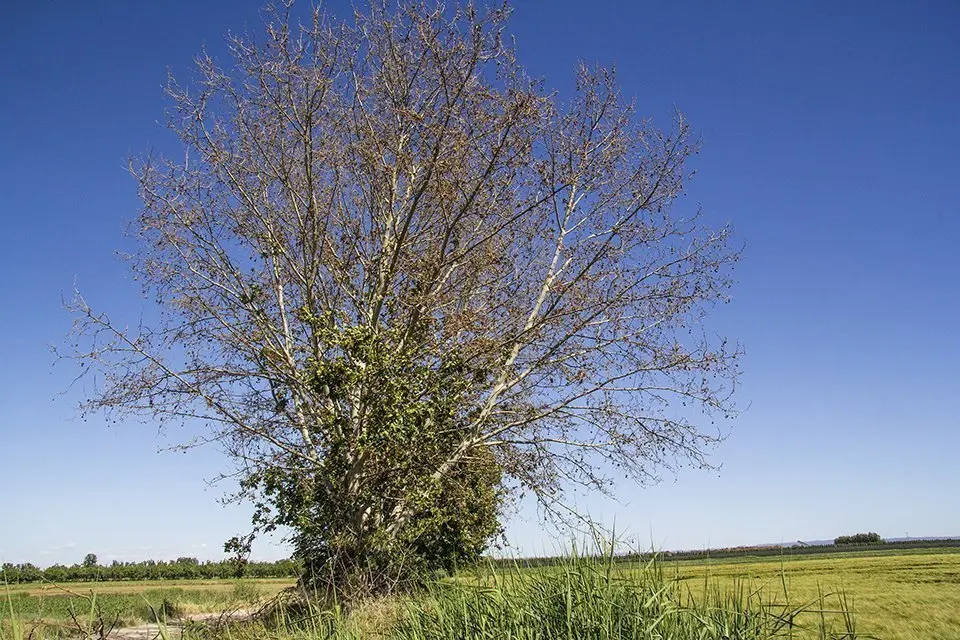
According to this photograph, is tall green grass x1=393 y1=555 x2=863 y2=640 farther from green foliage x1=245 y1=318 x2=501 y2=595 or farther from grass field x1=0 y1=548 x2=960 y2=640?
green foliage x1=245 y1=318 x2=501 y2=595

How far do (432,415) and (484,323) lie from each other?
2382mm

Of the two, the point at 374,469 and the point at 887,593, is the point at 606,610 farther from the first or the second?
the point at 374,469

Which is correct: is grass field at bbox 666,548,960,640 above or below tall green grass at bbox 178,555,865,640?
below

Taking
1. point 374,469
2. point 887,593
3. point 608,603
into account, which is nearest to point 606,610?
point 608,603

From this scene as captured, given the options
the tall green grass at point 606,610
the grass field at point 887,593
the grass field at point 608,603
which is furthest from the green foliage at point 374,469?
the tall green grass at point 606,610

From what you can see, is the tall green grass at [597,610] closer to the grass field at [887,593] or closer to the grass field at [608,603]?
the grass field at [608,603]

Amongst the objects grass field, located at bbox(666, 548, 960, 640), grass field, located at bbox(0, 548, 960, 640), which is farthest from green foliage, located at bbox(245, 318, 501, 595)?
grass field, located at bbox(666, 548, 960, 640)

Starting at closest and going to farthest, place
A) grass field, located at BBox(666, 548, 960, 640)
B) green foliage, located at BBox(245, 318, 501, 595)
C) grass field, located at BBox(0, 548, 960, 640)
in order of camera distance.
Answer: grass field, located at BBox(0, 548, 960, 640)
grass field, located at BBox(666, 548, 960, 640)
green foliage, located at BBox(245, 318, 501, 595)

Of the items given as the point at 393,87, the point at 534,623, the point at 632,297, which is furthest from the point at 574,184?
the point at 534,623

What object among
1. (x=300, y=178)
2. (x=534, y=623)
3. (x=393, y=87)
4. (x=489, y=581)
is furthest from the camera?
(x=300, y=178)

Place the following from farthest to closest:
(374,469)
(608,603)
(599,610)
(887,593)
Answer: (374,469) → (887,593) → (599,610) → (608,603)

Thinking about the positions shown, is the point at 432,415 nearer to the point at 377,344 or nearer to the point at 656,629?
the point at 377,344

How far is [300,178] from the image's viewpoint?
45.2 ft

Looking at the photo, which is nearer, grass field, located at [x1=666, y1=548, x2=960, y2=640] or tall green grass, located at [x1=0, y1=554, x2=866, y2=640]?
tall green grass, located at [x1=0, y1=554, x2=866, y2=640]
